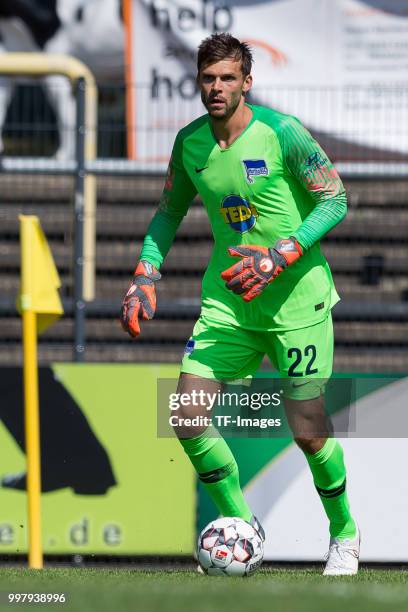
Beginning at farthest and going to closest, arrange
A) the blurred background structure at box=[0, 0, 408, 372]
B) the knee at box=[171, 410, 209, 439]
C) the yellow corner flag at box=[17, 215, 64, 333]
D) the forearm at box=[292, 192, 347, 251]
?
the blurred background structure at box=[0, 0, 408, 372] < the yellow corner flag at box=[17, 215, 64, 333] < the knee at box=[171, 410, 209, 439] < the forearm at box=[292, 192, 347, 251]

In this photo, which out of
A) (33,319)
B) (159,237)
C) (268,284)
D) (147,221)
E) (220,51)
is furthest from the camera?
(147,221)

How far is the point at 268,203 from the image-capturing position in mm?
6918

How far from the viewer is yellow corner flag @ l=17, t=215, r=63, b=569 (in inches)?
306

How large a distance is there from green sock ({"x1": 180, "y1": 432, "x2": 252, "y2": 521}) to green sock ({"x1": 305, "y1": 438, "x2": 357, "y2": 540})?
380mm

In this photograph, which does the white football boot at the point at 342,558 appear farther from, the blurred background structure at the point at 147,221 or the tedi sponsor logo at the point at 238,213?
the blurred background structure at the point at 147,221

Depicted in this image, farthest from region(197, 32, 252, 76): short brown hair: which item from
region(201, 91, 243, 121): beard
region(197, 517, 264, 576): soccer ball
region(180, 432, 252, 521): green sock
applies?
region(197, 517, 264, 576): soccer ball

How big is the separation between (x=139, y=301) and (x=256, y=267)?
0.68 meters

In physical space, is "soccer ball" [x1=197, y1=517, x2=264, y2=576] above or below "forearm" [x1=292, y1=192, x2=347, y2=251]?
below

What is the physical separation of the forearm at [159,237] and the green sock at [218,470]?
92 centimetres

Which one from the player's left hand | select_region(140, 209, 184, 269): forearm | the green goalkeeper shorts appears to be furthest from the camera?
select_region(140, 209, 184, 269): forearm

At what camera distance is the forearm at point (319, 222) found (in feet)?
22.1

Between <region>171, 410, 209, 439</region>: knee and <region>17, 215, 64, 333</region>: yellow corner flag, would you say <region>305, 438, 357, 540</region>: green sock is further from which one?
<region>17, 215, 64, 333</region>: yellow corner flag

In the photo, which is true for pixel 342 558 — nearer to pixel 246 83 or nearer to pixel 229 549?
pixel 229 549

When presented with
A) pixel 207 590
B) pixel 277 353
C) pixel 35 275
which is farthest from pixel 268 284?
pixel 35 275
